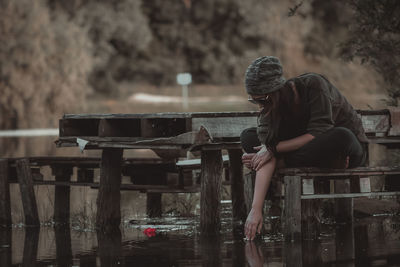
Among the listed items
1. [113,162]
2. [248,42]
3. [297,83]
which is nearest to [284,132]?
[297,83]

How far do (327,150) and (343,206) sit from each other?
2.07 meters

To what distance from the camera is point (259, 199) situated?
600 cm

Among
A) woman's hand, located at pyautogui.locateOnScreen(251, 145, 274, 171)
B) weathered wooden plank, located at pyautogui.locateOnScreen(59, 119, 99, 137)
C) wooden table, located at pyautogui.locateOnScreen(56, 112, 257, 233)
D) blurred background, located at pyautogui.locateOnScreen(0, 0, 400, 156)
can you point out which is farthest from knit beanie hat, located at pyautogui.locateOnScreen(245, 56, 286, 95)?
blurred background, located at pyautogui.locateOnScreen(0, 0, 400, 156)

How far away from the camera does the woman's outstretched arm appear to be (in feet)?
19.5

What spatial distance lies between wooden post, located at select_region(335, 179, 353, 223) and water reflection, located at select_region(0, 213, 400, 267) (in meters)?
0.15

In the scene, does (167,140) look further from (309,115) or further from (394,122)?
(394,122)

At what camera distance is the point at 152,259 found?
6.11 metres

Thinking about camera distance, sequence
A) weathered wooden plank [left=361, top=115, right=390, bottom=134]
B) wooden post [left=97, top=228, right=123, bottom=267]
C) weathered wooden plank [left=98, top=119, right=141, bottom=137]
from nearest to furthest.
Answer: wooden post [left=97, top=228, right=123, bottom=267] → weathered wooden plank [left=361, top=115, right=390, bottom=134] → weathered wooden plank [left=98, top=119, right=141, bottom=137]

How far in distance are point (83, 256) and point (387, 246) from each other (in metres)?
2.30

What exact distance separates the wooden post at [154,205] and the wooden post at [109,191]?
1161 millimetres

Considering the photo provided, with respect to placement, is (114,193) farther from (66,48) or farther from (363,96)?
(66,48)

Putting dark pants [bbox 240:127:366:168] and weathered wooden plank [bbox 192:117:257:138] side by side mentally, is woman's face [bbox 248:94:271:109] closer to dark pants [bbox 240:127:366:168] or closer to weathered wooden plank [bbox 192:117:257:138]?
dark pants [bbox 240:127:366:168]

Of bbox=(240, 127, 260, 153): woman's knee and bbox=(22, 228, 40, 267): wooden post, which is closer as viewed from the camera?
bbox=(22, 228, 40, 267): wooden post

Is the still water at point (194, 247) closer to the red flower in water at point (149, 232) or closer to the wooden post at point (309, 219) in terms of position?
the red flower in water at point (149, 232)
